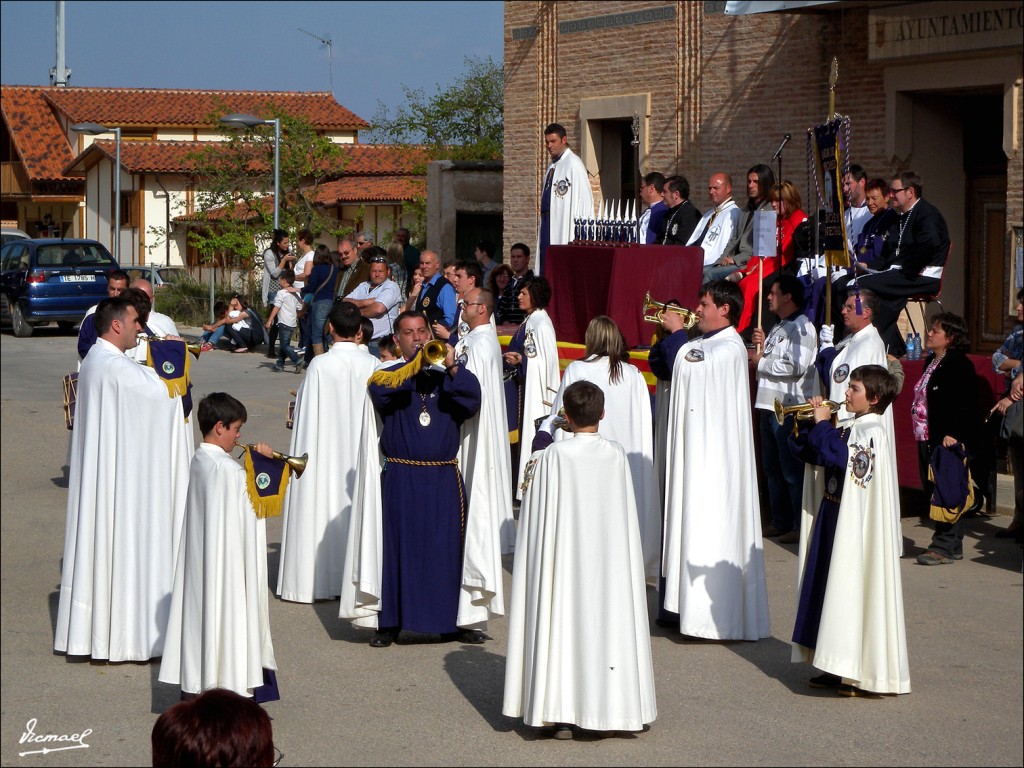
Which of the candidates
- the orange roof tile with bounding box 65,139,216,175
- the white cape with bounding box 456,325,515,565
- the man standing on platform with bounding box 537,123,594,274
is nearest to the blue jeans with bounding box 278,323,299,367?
the man standing on platform with bounding box 537,123,594,274

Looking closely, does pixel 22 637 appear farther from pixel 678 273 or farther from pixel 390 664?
pixel 678 273

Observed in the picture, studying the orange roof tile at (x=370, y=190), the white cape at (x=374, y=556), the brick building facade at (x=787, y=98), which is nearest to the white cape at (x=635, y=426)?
the white cape at (x=374, y=556)

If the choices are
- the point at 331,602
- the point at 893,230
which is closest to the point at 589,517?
the point at 331,602

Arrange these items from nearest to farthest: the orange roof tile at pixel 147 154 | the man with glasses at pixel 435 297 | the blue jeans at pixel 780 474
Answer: the blue jeans at pixel 780 474 < the man with glasses at pixel 435 297 < the orange roof tile at pixel 147 154

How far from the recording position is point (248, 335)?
2228 cm

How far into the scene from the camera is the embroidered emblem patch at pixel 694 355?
7910 mm

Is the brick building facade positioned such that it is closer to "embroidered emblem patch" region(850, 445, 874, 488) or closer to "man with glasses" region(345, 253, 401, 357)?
"man with glasses" region(345, 253, 401, 357)

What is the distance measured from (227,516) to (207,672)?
0.70m

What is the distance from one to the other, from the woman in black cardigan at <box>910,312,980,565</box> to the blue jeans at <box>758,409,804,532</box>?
979mm

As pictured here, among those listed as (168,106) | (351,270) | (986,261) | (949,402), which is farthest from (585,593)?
(168,106)

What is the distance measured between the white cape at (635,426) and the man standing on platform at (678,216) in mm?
3675

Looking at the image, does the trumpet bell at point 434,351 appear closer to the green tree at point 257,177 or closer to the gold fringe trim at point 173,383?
the gold fringe trim at point 173,383

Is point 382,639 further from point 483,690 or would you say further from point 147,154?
point 147,154

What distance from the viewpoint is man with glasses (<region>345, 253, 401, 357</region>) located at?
50.2ft
